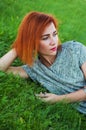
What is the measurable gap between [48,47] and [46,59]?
0.94ft

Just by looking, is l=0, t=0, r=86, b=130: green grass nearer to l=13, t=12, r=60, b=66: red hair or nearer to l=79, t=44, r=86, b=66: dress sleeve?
l=13, t=12, r=60, b=66: red hair

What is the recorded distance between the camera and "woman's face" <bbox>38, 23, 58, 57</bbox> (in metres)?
5.14

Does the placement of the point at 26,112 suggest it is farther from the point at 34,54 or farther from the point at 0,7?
the point at 0,7

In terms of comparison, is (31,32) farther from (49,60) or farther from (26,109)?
(26,109)

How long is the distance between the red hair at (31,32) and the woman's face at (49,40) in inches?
2.1

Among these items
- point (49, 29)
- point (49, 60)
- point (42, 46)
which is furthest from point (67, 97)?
point (49, 29)

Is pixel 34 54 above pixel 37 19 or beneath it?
beneath

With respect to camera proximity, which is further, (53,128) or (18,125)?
(53,128)

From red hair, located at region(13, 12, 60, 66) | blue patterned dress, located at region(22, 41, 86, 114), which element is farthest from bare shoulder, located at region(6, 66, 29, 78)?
red hair, located at region(13, 12, 60, 66)

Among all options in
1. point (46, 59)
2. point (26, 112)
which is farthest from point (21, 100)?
point (46, 59)

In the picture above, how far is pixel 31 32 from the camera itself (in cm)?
516

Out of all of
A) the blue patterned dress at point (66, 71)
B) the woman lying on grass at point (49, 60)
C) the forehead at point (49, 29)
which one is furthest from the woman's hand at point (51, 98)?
the forehead at point (49, 29)

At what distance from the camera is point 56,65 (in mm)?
5473

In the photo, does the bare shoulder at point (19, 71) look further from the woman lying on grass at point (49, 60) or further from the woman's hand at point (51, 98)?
the woman's hand at point (51, 98)
